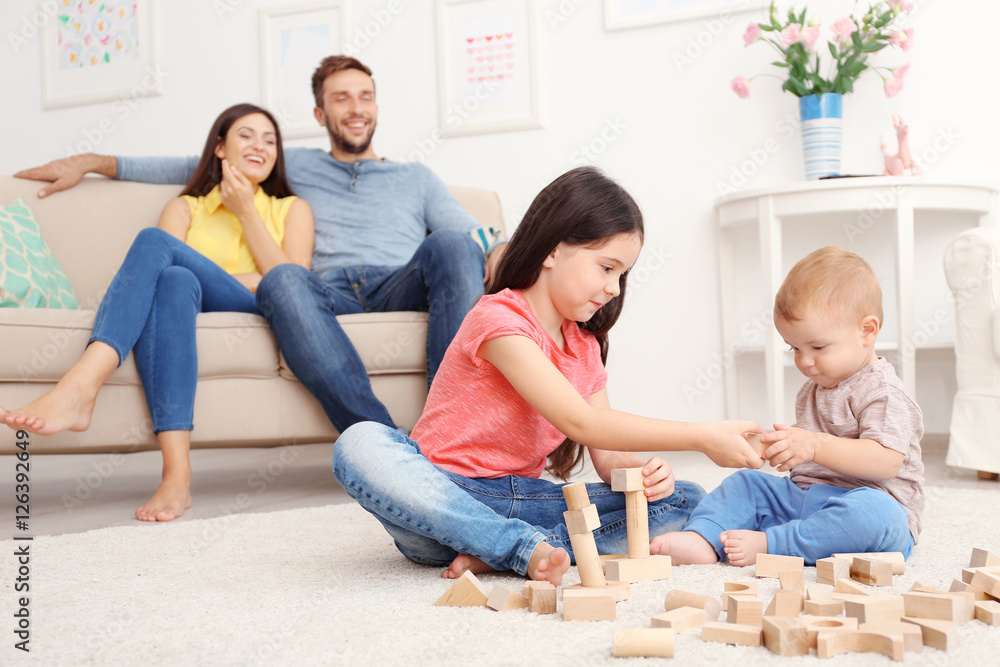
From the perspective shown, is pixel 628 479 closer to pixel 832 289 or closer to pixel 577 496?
pixel 577 496

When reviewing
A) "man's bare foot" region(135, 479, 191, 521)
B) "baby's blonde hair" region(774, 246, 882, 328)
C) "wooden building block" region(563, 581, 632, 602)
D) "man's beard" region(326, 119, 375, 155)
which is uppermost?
"man's beard" region(326, 119, 375, 155)

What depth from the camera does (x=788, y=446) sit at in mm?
1032

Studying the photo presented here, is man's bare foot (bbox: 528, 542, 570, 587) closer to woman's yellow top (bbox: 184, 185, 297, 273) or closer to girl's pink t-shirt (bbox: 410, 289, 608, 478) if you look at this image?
girl's pink t-shirt (bbox: 410, 289, 608, 478)

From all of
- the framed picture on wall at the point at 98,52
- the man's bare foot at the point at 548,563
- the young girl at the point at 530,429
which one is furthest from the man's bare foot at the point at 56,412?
the framed picture on wall at the point at 98,52

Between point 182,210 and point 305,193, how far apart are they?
1.08ft

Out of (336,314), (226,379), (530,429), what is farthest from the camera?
(336,314)

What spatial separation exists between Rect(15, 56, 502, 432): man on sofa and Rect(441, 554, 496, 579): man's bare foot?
2.33 feet

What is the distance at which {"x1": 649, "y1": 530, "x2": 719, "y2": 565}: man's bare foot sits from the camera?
3.53 feet

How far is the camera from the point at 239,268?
2.09m

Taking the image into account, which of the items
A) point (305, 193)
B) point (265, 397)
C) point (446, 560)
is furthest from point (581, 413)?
point (305, 193)

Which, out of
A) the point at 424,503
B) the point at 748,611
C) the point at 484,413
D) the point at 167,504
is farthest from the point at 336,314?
the point at 748,611

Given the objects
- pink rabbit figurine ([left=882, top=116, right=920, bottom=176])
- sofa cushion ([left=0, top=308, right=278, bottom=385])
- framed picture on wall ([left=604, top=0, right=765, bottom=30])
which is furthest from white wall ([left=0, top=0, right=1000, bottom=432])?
sofa cushion ([left=0, top=308, right=278, bottom=385])

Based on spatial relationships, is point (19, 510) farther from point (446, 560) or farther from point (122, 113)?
point (122, 113)

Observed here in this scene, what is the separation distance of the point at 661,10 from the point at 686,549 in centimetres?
211
